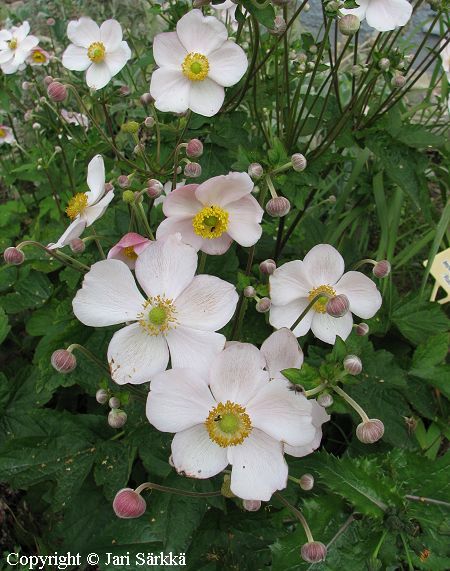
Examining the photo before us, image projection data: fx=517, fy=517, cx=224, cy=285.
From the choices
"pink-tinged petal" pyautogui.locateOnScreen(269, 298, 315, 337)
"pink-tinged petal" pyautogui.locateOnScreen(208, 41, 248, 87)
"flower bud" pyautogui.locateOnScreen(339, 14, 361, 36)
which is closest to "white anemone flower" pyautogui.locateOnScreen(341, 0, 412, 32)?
"flower bud" pyautogui.locateOnScreen(339, 14, 361, 36)

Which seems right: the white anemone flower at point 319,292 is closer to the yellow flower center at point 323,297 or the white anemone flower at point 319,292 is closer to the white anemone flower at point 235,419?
the yellow flower center at point 323,297

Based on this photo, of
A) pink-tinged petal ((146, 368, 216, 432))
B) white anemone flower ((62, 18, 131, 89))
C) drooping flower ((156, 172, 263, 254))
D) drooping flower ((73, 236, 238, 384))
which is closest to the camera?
pink-tinged petal ((146, 368, 216, 432))

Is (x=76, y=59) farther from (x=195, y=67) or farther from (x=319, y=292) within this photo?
(x=319, y=292)

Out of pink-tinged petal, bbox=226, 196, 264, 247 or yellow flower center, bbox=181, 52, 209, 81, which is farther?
yellow flower center, bbox=181, 52, 209, 81

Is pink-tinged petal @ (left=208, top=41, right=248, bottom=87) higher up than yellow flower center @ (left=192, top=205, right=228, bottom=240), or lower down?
higher up

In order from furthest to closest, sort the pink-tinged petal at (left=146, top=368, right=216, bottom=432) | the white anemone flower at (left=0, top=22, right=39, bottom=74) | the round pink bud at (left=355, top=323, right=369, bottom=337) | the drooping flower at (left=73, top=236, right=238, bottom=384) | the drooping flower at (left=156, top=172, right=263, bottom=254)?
the white anemone flower at (left=0, top=22, right=39, bottom=74) → the round pink bud at (left=355, top=323, right=369, bottom=337) → the drooping flower at (left=156, top=172, right=263, bottom=254) → the drooping flower at (left=73, top=236, right=238, bottom=384) → the pink-tinged petal at (left=146, top=368, right=216, bottom=432)

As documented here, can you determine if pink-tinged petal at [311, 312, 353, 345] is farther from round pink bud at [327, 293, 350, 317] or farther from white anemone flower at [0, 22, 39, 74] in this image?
white anemone flower at [0, 22, 39, 74]
